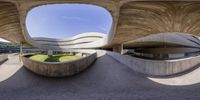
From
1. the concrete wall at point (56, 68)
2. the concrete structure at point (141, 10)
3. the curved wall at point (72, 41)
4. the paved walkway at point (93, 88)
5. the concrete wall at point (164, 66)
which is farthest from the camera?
the curved wall at point (72, 41)

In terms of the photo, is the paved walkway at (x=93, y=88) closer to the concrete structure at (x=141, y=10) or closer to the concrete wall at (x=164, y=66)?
the concrete wall at (x=164, y=66)

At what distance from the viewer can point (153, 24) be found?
63.4 feet

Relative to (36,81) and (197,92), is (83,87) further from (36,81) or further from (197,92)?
(197,92)

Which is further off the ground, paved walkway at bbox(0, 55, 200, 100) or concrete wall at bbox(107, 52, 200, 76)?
concrete wall at bbox(107, 52, 200, 76)

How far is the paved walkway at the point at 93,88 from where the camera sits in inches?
337

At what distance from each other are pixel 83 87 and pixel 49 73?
12.7 feet

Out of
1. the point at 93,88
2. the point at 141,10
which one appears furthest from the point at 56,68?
the point at 141,10

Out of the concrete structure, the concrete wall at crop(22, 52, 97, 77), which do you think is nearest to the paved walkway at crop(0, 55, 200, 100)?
the concrete wall at crop(22, 52, 97, 77)

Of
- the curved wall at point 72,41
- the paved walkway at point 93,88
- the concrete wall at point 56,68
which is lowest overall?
the paved walkway at point 93,88

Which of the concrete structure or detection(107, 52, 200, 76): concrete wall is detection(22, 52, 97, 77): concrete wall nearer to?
the concrete structure

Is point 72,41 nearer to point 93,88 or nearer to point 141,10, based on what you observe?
point 141,10

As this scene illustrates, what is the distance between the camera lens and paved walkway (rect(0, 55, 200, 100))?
28.1 feet

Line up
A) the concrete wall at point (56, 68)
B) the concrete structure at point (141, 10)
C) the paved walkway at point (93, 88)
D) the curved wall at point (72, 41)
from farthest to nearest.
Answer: the curved wall at point (72, 41), the concrete wall at point (56, 68), the concrete structure at point (141, 10), the paved walkway at point (93, 88)

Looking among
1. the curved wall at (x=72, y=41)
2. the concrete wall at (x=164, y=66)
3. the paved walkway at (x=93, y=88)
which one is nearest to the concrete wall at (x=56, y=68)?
the paved walkway at (x=93, y=88)
